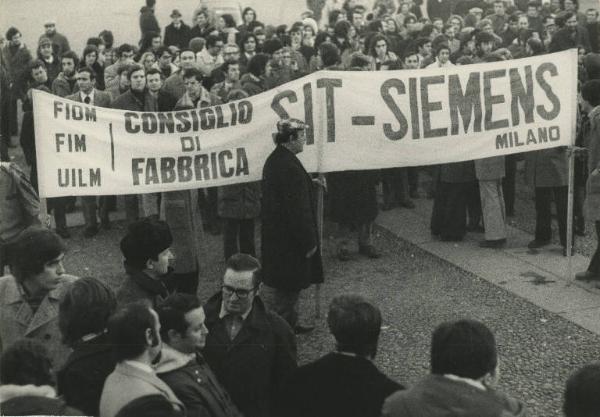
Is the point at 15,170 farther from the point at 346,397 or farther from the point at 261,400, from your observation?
the point at 346,397

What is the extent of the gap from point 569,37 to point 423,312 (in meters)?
7.66

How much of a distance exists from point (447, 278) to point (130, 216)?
3831mm

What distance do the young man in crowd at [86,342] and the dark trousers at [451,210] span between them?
19.5 ft

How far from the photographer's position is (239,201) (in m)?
8.11

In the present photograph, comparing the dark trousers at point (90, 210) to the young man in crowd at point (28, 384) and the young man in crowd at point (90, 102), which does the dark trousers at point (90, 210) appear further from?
the young man in crowd at point (28, 384)

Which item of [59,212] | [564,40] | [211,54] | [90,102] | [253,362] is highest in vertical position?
[211,54]

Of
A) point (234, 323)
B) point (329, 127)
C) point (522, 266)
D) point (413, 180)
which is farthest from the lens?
point (413, 180)

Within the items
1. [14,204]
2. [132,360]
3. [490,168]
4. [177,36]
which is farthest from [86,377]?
[177,36]

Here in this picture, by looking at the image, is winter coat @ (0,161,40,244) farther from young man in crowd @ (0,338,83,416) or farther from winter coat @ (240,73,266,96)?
winter coat @ (240,73,266,96)

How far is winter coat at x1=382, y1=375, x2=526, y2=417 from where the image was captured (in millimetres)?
3309

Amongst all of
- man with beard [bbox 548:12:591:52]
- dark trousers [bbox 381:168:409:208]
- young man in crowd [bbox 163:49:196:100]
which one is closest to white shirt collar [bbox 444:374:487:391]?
young man in crowd [bbox 163:49:196:100]

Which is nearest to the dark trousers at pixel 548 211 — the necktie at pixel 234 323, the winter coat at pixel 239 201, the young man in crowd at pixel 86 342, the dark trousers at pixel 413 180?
the dark trousers at pixel 413 180

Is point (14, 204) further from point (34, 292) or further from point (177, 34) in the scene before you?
point (177, 34)

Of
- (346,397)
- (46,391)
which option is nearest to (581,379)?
(346,397)
